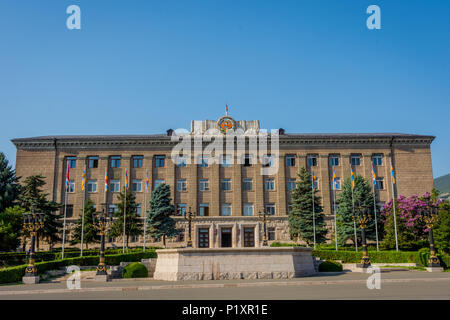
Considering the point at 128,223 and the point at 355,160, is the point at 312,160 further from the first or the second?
the point at 128,223

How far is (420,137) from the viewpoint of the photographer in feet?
167

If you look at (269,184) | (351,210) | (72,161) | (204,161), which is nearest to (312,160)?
(269,184)

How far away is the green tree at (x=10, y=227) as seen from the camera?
30.1 meters

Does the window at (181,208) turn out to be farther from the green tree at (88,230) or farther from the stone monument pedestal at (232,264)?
the stone monument pedestal at (232,264)

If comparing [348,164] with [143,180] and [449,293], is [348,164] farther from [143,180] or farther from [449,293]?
[449,293]

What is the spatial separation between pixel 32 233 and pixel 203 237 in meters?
25.5

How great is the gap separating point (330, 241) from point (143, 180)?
23.9 metres

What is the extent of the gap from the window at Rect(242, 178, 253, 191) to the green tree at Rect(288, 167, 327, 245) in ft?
24.8

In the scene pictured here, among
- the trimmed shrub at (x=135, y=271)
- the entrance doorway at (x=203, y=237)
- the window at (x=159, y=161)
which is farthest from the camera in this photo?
the window at (x=159, y=161)

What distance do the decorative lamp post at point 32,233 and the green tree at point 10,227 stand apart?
5.03 metres

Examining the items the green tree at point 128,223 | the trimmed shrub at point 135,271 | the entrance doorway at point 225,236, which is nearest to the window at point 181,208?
the entrance doorway at point 225,236

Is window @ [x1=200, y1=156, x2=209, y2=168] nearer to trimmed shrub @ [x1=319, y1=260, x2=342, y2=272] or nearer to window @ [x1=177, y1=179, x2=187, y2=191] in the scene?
window @ [x1=177, y1=179, x2=187, y2=191]

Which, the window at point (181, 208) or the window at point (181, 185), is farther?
the window at point (181, 185)

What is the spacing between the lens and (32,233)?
84.3 feet
